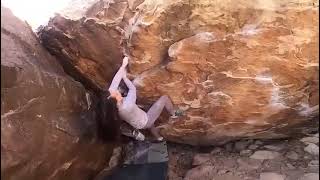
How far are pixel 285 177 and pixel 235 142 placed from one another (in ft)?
1.77

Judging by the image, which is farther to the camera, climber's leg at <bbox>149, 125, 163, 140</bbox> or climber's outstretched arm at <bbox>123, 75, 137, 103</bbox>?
climber's leg at <bbox>149, 125, 163, 140</bbox>

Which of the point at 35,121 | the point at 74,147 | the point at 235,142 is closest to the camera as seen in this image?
the point at 35,121

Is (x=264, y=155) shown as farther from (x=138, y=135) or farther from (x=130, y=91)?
(x=130, y=91)

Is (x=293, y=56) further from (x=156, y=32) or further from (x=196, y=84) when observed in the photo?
(x=156, y=32)

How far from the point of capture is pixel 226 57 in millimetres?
2492

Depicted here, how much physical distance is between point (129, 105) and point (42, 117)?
50 centimetres

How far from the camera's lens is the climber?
2.57m

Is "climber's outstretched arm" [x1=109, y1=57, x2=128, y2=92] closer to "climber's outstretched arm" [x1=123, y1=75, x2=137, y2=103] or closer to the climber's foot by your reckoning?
"climber's outstretched arm" [x1=123, y1=75, x2=137, y2=103]

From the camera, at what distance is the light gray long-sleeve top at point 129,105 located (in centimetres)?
258

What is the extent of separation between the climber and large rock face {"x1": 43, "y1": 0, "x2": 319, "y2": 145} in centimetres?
5

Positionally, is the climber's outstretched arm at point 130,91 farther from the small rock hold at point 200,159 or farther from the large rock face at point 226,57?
the small rock hold at point 200,159

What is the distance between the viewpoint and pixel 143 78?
8.73 feet

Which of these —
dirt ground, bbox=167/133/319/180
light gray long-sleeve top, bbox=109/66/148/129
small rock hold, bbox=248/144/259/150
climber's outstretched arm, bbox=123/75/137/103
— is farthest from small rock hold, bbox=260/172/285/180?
climber's outstretched arm, bbox=123/75/137/103

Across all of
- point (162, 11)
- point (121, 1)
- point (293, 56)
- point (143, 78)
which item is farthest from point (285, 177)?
point (121, 1)
